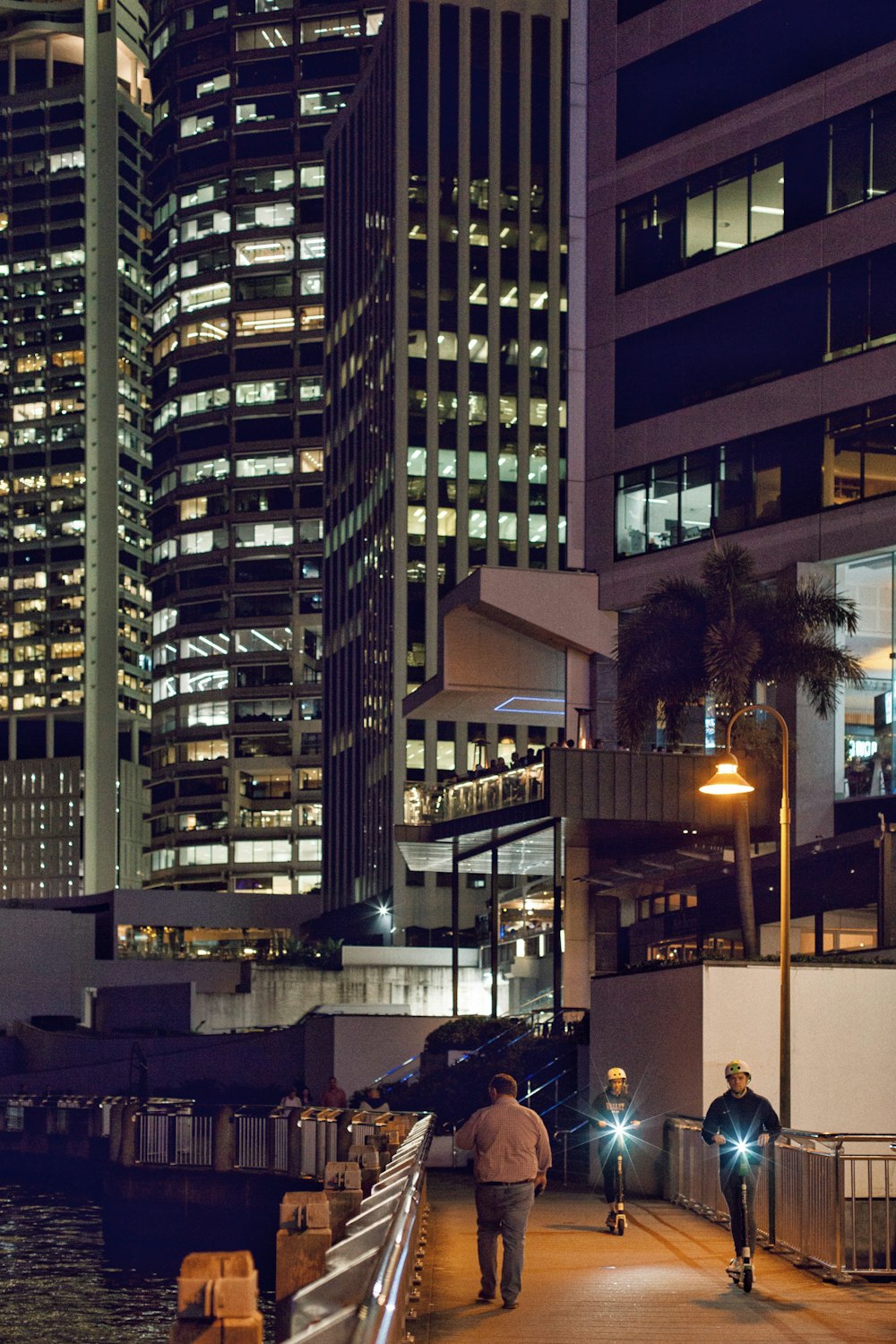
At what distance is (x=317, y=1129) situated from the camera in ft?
124

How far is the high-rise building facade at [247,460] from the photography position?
549 feet

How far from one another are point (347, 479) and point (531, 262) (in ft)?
66.6

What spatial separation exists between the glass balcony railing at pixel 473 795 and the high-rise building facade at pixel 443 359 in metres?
64.8

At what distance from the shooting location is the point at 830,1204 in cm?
1762

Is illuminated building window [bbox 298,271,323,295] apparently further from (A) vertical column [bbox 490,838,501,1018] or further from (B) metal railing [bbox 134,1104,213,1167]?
(B) metal railing [bbox 134,1104,213,1167]

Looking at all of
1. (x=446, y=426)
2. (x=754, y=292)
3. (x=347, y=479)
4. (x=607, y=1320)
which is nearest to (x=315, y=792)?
(x=347, y=479)

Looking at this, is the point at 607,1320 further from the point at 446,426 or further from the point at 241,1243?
the point at 446,426

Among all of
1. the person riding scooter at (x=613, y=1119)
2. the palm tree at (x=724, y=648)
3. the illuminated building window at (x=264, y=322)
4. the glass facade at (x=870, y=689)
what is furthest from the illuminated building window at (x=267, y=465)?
the person riding scooter at (x=613, y=1119)

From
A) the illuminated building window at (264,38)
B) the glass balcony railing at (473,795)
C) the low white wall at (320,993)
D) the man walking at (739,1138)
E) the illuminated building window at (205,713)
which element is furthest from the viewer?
the illuminated building window at (264,38)

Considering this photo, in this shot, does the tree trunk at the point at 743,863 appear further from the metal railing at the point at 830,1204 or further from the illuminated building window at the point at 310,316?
the illuminated building window at the point at 310,316

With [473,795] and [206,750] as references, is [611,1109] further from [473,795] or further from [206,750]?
[206,750]

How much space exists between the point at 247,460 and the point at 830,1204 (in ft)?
508

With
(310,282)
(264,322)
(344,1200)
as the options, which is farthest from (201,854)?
(344,1200)

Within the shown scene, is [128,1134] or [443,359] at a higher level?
[443,359]
